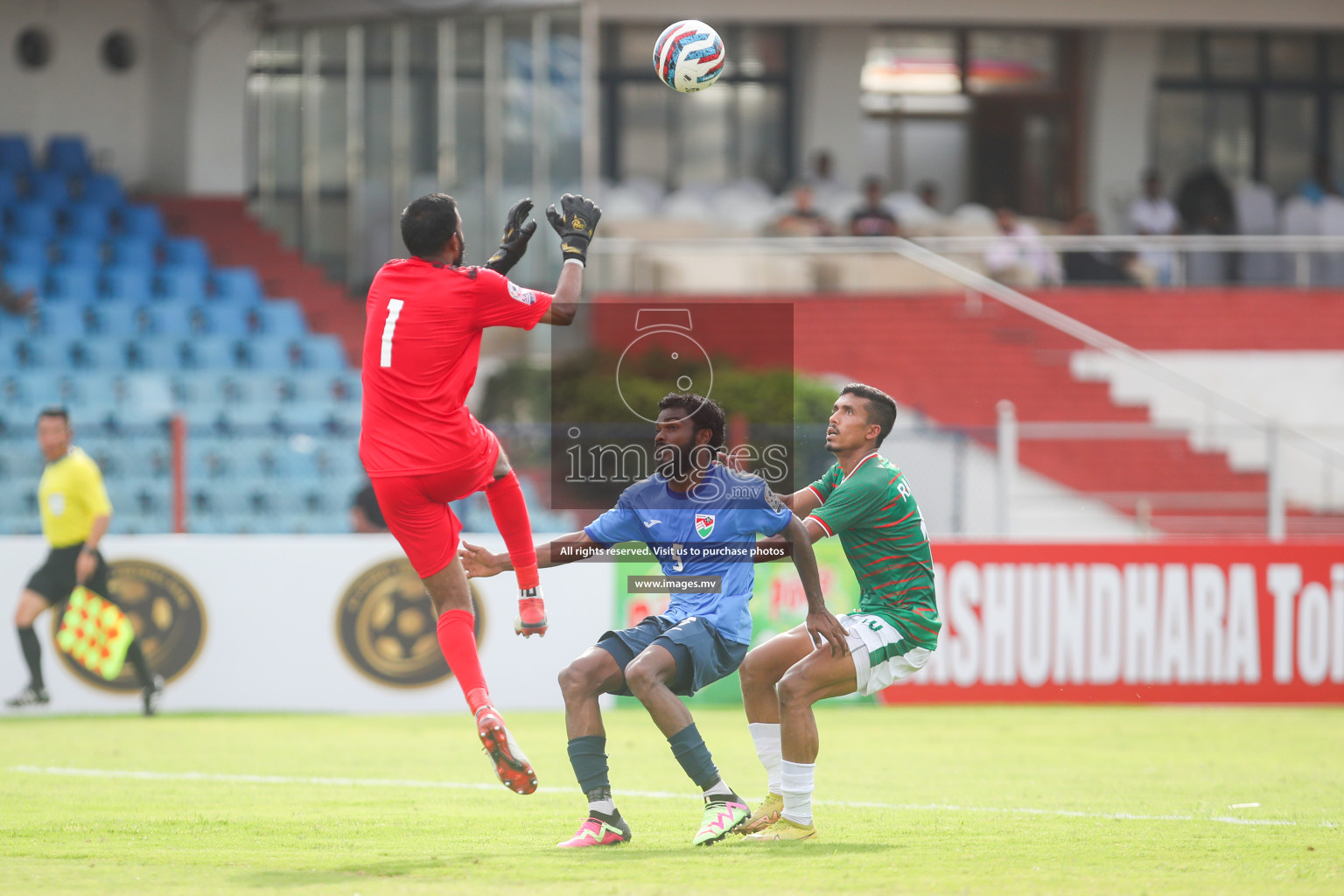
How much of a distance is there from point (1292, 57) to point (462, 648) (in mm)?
24769

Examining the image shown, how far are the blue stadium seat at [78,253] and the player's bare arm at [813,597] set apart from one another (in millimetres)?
14618

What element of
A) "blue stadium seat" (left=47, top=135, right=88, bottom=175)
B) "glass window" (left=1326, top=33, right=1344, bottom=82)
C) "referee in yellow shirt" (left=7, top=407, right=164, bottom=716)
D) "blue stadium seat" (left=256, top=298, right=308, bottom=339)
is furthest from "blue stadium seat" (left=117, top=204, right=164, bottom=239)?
"glass window" (left=1326, top=33, right=1344, bottom=82)

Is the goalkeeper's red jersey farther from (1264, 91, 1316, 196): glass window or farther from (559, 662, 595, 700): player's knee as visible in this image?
(1264, 91, 1316, 196): glass window

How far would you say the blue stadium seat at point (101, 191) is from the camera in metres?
20.4

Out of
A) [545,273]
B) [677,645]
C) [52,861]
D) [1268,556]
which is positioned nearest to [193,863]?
[52,861]

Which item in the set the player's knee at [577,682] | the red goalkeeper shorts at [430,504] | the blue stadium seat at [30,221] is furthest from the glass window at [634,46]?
the player's knee at [577,682]

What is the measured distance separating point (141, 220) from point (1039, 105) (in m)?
15.0

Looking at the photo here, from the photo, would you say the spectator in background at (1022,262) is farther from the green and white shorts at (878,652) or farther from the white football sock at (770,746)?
the white football sock at (770,746)

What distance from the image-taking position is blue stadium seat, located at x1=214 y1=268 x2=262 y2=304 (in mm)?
19516

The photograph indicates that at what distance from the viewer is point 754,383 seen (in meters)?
17.6

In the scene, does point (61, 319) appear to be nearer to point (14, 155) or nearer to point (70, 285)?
point (70, 285)

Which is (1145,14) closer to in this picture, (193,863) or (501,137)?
(501,137)

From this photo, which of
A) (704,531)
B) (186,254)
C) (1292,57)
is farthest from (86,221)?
(1292,57)

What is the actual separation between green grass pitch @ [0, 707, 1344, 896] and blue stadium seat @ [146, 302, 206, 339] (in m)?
6.87
